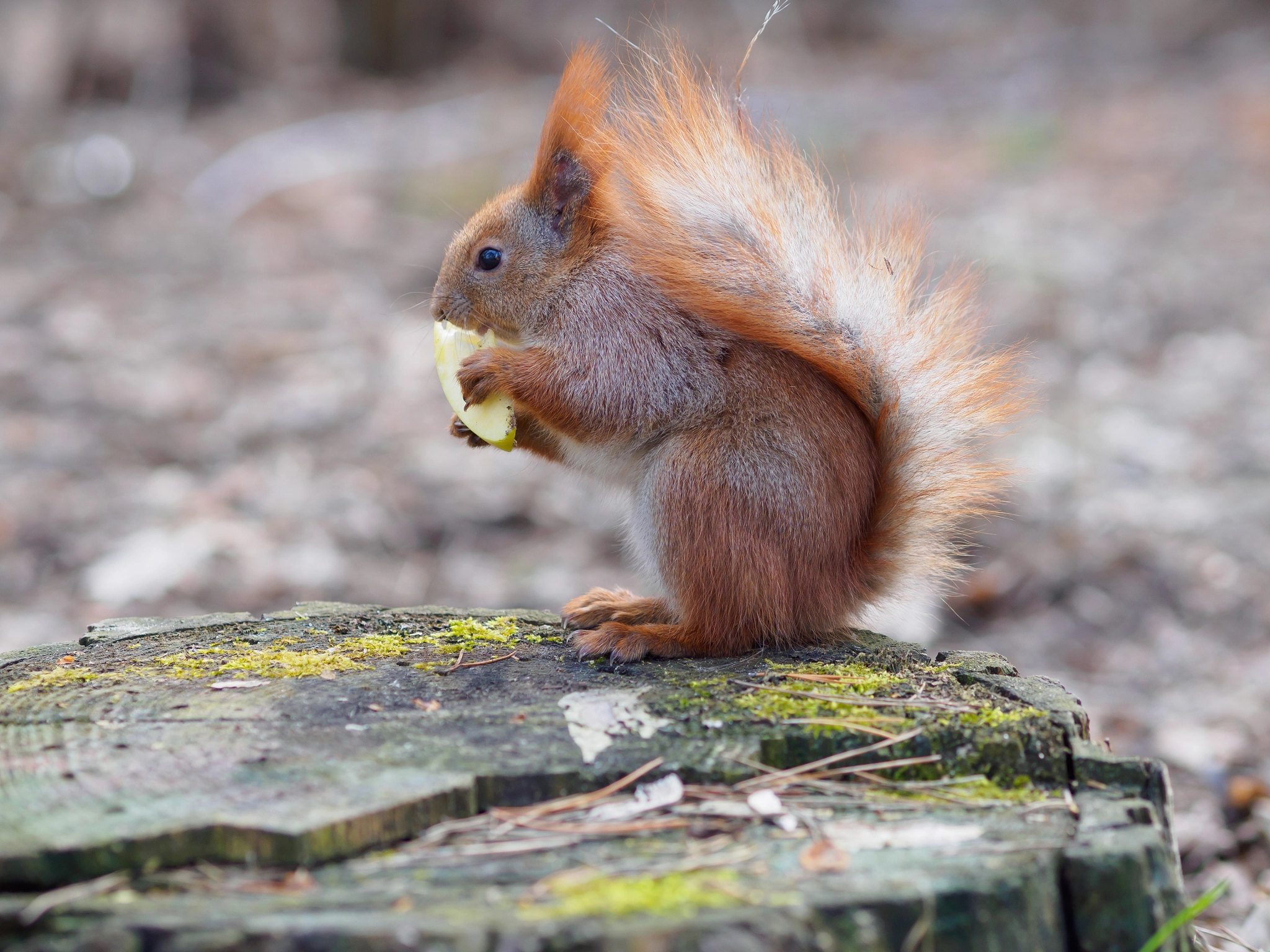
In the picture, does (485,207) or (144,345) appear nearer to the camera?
(485,207)

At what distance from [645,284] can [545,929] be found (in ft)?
4.51

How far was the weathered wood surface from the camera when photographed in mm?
→ 1031

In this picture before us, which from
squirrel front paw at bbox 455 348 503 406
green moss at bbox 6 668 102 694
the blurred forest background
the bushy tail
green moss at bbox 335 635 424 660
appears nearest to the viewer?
green moss at bbox 6 668 102 694

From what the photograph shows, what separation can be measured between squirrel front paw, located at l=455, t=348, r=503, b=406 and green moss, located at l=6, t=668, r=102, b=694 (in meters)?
0.76

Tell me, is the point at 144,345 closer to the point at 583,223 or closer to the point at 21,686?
the point at 583,223

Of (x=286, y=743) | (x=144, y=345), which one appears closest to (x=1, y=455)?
(x=144, y=345)

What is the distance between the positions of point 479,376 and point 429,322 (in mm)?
3008

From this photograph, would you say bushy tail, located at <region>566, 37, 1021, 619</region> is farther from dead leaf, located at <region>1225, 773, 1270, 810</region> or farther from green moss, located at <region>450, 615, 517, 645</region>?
dead leaf, located at <region>1225, 773, 1270, 810</region>

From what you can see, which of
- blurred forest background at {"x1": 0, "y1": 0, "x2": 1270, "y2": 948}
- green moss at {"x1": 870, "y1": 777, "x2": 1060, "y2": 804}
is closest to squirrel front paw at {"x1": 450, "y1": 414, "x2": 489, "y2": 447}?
blurred forest background at {"x1": 0, "y1": 0, "x2": 1270, "y2": 948}

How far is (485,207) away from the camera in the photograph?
8.06ft

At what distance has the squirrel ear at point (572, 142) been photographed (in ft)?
7.04

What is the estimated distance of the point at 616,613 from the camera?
2.10 meters

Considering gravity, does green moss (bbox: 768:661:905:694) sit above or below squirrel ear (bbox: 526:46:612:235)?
below

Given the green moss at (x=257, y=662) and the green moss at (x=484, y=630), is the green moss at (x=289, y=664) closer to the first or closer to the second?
the green moss at (x=257, y=662)
